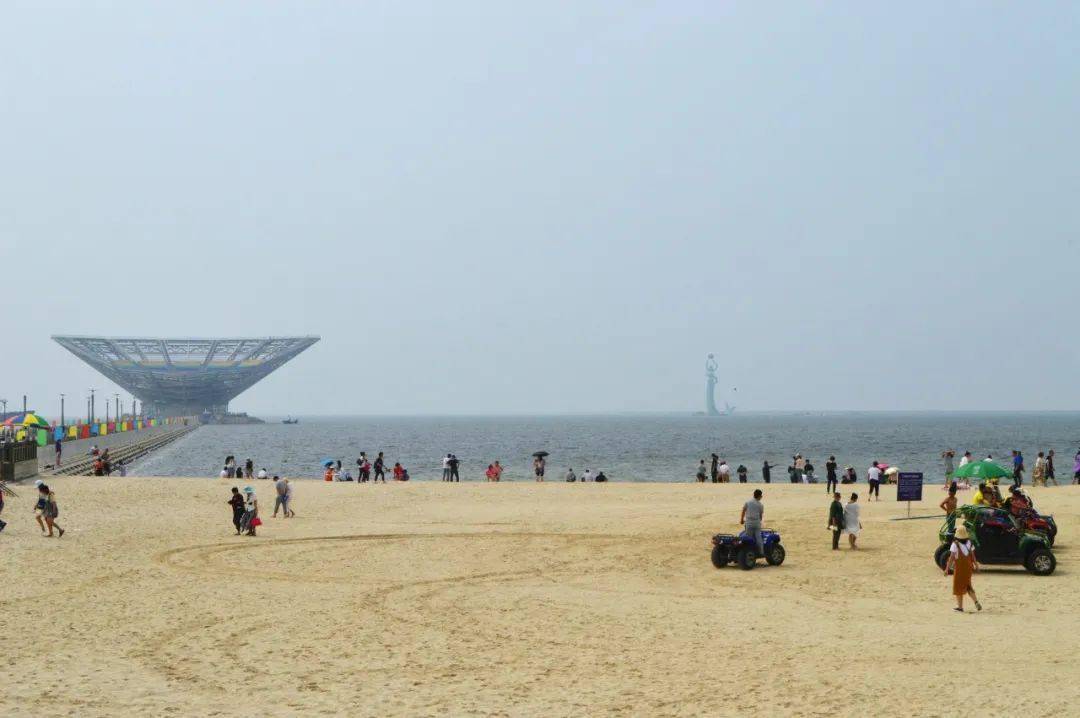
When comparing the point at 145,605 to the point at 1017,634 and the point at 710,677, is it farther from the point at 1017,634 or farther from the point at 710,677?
the point at 1017,634

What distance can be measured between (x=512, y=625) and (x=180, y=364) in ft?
580

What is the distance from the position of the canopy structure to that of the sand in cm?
16034

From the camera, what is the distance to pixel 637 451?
9519cm

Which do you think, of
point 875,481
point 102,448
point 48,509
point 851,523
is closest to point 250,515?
point 48,509

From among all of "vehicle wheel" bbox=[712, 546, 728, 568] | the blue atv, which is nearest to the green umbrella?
the blue atv

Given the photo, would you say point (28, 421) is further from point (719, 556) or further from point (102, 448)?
point (719, 556)

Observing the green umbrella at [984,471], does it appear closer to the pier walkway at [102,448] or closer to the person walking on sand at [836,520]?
the person walking on sand at [836,520]

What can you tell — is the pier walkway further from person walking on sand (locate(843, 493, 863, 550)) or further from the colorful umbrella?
person walking on sand (locate(843, 493, 863, 550))

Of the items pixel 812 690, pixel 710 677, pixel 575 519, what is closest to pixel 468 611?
pixel 710 677

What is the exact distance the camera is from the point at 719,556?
1834 centimetres

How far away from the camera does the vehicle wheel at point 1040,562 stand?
17234 mm

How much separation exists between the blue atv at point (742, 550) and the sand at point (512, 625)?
33 cm

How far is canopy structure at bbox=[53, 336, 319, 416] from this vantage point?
172125 millimetres

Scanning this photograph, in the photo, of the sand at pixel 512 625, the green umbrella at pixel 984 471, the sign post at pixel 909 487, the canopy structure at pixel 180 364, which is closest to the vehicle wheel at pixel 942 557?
the sand at pixel 512 625
